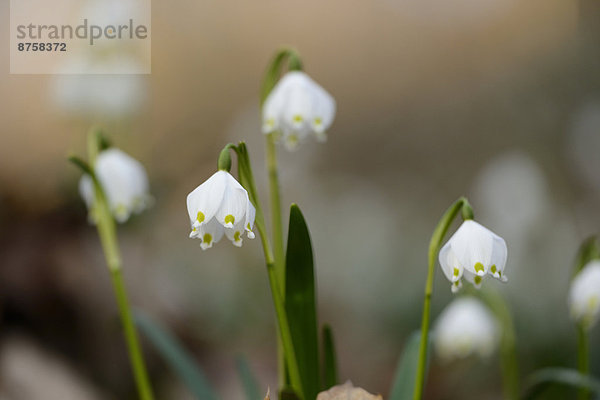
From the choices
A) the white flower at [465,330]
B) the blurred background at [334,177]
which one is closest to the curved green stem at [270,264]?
the white flower at [465,330]

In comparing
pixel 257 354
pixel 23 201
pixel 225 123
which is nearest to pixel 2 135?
pixel 23 201

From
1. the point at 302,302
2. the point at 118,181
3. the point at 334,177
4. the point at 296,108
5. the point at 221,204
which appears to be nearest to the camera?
the point at 221,204

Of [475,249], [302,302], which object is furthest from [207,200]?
[475,249]

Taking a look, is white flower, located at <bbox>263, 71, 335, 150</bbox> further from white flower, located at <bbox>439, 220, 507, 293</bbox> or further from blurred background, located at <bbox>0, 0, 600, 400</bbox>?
blurred background, located at <bbox>0, 0, 600, 400</bbox>

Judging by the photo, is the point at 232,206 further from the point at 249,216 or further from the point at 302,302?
the point at 302,302

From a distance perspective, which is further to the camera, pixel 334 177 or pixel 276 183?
pixel 334 177

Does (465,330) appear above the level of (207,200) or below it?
below
